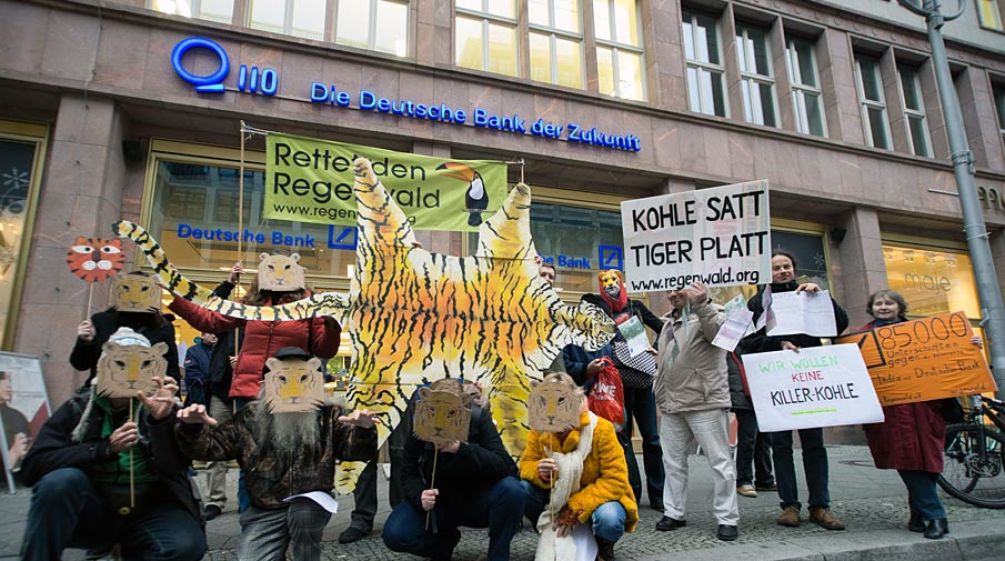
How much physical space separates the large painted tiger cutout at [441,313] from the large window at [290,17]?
6.35 meters

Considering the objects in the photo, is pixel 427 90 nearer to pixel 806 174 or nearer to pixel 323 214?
pixel 323 214

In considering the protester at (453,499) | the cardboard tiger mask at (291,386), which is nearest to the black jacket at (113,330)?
the cardboard tiger mask at (291,386)

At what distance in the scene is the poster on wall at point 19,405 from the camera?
16.2ft

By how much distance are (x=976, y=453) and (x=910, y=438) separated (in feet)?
5.75

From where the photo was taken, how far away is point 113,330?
3.37m

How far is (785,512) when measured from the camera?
13.2 ft

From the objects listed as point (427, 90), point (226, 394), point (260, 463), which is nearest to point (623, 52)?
point (427, 90)

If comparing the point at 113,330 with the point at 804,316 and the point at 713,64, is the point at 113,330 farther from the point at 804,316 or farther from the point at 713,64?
the point at 713,64

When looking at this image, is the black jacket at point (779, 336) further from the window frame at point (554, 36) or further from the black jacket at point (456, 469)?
the window frame at point (554, 36)

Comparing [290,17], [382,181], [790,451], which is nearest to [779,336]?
[790,451]

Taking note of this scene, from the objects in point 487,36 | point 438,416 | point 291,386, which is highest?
point 487,36

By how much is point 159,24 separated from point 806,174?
35.4 ft

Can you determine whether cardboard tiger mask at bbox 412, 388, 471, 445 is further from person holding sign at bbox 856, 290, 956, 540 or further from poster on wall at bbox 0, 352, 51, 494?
poster on wall at bbox 0, 352, 51, 494

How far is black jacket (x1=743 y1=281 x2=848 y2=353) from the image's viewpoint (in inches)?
170
